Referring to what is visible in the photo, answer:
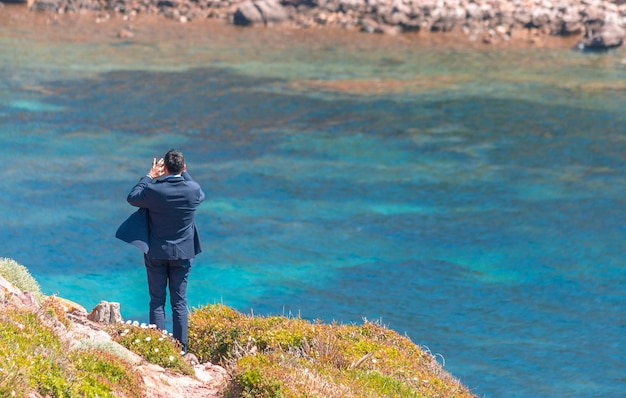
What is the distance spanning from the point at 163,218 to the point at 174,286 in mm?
823

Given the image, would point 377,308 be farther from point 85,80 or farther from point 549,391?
point 85,80

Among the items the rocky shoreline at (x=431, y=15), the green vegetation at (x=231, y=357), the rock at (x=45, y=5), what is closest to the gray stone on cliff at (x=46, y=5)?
the rock at (x=45, y=5)

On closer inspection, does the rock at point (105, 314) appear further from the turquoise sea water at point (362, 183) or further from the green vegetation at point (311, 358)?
the turquoise sea water at point (362, 183)

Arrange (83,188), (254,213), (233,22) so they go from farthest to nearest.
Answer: (233,22)
(83,188)
(254,213)

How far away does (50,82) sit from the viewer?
3681 centimetres

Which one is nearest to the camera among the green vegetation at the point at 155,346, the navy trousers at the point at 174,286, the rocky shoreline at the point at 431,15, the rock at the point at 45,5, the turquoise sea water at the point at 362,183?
the green vegetation at the point at 155,346

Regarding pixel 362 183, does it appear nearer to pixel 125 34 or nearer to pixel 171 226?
pixel 171 226

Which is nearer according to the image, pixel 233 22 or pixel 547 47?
pixel 547 47

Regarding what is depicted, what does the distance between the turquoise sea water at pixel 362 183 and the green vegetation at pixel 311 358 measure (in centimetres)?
296

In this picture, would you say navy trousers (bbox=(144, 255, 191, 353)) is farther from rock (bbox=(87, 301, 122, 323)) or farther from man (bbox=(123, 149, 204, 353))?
rock (bbox=(87, 301, 122, 323))

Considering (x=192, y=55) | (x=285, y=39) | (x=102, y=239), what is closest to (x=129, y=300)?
(x=102, y=239)

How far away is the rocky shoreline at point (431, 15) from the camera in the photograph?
4369 cm

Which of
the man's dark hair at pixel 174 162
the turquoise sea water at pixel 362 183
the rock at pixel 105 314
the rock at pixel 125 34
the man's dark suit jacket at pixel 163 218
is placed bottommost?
the turquoise sea water at pixel 362 183

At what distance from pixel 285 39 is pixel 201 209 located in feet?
67.9
